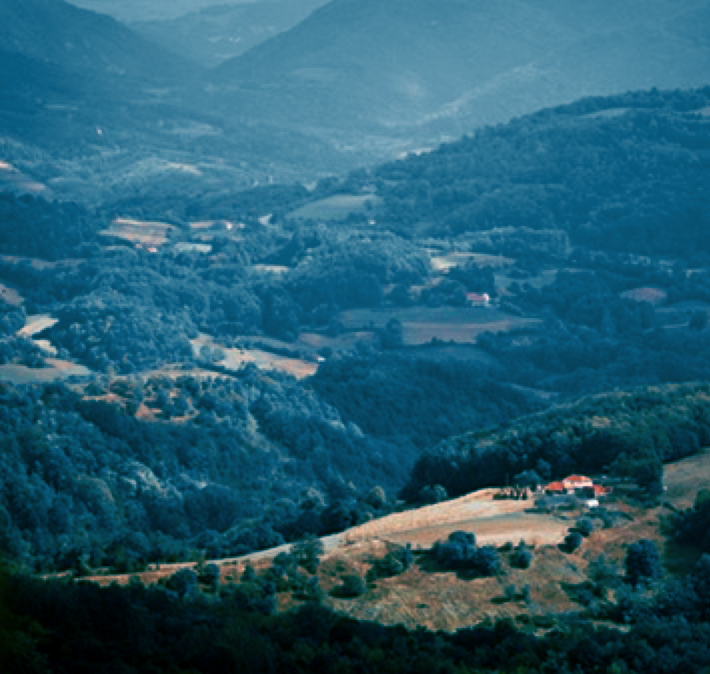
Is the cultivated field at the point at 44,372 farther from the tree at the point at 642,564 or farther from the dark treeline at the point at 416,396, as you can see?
the tree at the point at 642,564

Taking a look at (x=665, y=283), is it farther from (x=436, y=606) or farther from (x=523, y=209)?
(x=436, y=606)

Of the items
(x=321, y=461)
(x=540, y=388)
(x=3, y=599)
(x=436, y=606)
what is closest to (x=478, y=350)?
(x=540, y=388)

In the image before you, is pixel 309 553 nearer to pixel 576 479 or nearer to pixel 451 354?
pixel 576 479

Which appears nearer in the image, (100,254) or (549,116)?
(100,254)

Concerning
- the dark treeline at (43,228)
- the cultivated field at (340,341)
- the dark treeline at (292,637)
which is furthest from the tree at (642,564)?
the dark treeline at (43,228)

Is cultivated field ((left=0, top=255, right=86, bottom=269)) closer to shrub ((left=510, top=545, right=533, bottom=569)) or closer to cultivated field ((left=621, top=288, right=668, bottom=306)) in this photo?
cultivated field ((left=621, top=288, right=668, bottom=306))

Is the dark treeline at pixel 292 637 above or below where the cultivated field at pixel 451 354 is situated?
above
